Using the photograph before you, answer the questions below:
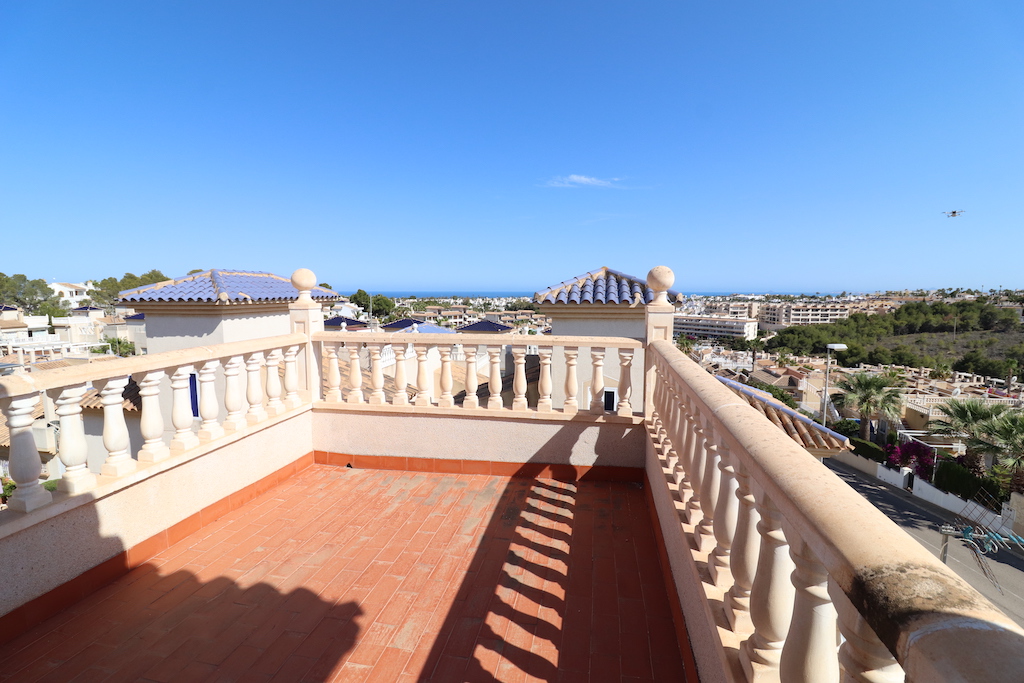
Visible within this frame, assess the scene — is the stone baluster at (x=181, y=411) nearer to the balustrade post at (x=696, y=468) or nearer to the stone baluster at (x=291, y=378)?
the stone baluster at (x=291, y=378)

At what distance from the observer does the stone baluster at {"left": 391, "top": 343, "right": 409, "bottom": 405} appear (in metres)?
4.24

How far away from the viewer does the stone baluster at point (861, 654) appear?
0.76 meters

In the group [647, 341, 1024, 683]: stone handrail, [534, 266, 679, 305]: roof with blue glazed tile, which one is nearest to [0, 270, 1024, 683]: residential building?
[647, 341, 1024, 683]: stone handrail

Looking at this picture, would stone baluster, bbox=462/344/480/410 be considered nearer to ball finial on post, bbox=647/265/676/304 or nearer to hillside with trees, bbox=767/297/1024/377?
ball finial on post, bbox=647/265/676/304

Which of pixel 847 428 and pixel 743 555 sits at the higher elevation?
pixel 743 555

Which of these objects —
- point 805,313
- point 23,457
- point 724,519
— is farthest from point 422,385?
point 805,313

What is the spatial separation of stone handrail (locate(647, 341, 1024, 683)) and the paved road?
9.99m

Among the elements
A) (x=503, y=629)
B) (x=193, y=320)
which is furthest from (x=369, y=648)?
(x=193, y=320)

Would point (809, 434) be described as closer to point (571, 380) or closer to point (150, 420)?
point (571, 380)

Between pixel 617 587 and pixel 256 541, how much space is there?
2293 mm

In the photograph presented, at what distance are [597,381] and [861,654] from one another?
124 inches

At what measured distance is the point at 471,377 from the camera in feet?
13.7

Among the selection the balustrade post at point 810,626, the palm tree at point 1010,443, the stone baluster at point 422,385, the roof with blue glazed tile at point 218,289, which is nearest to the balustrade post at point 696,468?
the balustrade post at point 810,626

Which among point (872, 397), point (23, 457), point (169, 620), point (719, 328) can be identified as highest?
point (23, 457)
